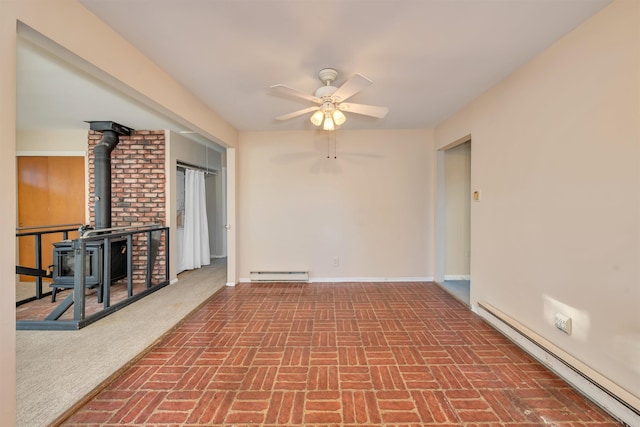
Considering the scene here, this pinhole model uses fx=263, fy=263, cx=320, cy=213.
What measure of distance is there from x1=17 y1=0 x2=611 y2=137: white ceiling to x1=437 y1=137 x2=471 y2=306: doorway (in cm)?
149

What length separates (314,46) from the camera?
1.98m

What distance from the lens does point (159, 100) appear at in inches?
90.8

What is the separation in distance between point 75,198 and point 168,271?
201cm

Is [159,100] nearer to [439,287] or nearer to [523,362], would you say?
[523,362]

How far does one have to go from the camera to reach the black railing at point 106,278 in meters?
2.64

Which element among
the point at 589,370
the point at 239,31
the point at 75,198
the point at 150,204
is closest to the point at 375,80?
the point at 239,31

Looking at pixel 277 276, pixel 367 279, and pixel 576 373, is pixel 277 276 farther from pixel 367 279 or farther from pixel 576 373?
pixel 576 373

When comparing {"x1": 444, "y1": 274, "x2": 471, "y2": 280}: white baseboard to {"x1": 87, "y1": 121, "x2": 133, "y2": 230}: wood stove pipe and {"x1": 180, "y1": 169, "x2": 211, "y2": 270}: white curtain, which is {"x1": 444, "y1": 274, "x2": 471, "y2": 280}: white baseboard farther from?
{"x1": 87, "y1": 121, "x2": 133, "y2": 230}: wood stove pipe

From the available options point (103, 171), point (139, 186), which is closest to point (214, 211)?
point (139, 186)

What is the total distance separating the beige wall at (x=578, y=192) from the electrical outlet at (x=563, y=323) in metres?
0.04

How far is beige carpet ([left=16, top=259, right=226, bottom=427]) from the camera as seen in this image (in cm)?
169

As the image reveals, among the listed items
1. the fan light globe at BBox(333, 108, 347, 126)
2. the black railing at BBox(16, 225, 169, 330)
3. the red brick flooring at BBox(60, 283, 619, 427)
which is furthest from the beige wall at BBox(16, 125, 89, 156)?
the fan light globe at BBox(333, 108, 347, 126)

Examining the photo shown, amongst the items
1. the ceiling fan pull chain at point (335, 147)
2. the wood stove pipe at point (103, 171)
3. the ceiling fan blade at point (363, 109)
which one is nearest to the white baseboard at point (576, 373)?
the ceiling fan blade at point (363, 109)

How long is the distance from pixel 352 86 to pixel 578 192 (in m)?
1.76
